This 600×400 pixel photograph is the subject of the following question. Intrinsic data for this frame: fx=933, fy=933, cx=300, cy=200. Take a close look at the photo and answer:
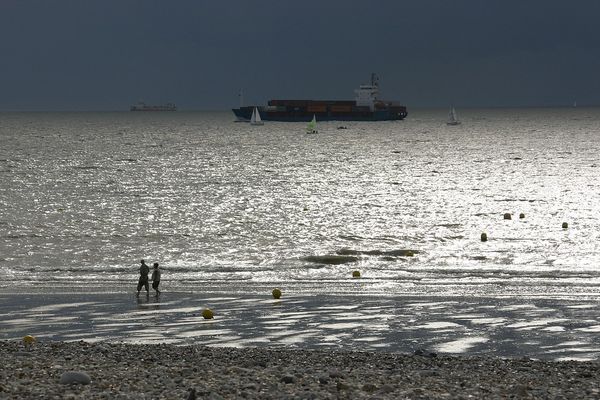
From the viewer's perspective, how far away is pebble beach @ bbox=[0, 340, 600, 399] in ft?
41.7

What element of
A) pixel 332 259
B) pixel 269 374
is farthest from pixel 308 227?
pixel 269 374

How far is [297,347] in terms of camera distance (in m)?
18.0

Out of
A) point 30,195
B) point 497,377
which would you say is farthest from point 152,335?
point 30,195

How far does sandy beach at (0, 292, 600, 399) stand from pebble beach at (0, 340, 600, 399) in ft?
0.10

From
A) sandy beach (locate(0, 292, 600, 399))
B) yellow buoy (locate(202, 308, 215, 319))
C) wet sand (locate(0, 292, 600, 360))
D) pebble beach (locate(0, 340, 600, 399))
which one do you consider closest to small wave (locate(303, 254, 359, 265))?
wet sand (locate(0, 292, 600, 360))

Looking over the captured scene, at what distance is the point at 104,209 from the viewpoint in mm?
52188

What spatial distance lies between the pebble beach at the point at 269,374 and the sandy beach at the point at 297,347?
3cm

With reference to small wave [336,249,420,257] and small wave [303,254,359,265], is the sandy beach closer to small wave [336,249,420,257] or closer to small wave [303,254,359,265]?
small wave [303,254,359,265]

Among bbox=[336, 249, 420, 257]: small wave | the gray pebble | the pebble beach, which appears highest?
the gray pebble

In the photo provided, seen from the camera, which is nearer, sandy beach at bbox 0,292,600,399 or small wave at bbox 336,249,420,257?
sandy beach at bbox 0,292,600,399

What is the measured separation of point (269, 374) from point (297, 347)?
156 inches

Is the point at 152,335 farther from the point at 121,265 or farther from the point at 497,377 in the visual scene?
the point at 121,265

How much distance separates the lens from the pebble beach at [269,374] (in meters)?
12.7

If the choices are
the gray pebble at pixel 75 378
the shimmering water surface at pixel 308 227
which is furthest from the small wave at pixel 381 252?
the gray pebble at pixel 75 378
